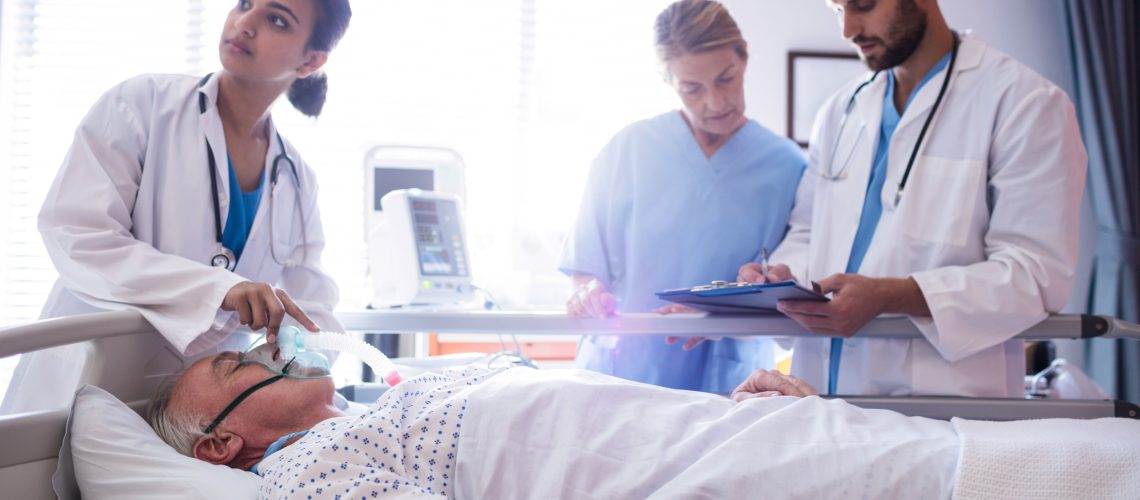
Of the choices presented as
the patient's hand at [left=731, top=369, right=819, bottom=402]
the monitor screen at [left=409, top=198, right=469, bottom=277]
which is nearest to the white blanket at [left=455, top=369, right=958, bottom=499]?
the patient's hand at [left=731, top=369, right=819, bottom=402]

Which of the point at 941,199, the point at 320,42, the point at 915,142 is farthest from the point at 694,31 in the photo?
the point at 320,42

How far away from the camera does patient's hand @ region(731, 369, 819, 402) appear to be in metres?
1.47

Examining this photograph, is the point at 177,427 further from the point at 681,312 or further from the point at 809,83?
the point at 809,83

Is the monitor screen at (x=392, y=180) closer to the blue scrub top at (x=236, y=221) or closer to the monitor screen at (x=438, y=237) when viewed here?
the monitor screen at (x=438, y=237)

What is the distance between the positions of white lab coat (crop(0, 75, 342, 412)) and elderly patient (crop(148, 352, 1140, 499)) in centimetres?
17

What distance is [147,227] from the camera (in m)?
1.55

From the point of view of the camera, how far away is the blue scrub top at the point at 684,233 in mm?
2068

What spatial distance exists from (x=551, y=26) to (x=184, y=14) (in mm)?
1510

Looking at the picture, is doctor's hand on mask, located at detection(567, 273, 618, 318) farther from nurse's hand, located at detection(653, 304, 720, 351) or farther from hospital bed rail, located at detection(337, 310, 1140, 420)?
nurse's hand, located at detection(653, 304, 720, 351)

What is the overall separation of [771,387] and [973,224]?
0.54 metres

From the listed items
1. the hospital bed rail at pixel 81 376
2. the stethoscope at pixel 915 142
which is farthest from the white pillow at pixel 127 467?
the stethoscope at pixel 915 142

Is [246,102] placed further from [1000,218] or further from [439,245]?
[1000,218]

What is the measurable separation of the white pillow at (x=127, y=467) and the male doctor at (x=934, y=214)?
3.33 ft

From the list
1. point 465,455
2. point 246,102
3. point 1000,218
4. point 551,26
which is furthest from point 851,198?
point 551,26
